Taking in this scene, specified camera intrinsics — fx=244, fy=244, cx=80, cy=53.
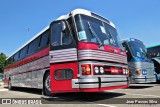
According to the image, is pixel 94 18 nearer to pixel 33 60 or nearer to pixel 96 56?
pixel 96 56

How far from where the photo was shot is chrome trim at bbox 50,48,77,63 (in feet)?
25.9

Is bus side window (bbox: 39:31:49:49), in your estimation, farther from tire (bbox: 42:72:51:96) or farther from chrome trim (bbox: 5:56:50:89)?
tire (bbox: 42:72:51:96)

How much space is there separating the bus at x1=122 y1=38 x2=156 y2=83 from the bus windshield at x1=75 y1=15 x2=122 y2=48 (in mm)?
3833

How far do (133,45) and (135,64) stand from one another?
1294 mm

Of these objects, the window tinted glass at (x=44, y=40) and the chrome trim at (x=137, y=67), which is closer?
the window tinted glass at (x=44, y=40)

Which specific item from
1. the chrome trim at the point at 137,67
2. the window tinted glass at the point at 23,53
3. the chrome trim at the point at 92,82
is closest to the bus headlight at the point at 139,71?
the chrome trim at the point at 137,67

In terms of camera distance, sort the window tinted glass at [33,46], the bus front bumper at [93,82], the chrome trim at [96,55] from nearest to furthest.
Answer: the bus front bumper at [93,82] < the chrome trim at [96,55] < the window tinted glass at [33,46]

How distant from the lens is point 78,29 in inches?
314

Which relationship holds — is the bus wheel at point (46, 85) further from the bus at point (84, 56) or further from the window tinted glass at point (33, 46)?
the window tinted glass at point (33, 46)

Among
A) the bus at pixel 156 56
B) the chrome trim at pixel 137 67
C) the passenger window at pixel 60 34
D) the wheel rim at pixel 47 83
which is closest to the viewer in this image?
the passenger window at pixel 60 34

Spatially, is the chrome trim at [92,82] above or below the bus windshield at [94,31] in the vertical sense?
below

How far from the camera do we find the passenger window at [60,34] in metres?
8.20

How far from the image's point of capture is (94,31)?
27.1ft

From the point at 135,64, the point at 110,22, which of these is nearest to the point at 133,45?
the point at 135,64
